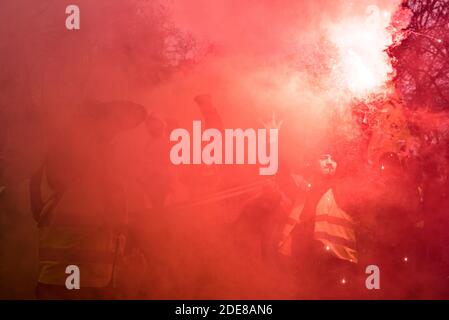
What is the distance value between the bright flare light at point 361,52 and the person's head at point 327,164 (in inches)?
14.7

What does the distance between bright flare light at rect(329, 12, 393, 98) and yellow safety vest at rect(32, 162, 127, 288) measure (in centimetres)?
138

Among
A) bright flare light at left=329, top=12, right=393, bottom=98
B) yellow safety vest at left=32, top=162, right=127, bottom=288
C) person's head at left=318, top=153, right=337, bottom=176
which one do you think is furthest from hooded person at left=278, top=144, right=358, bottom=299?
yellow safety vest at left=32, top=162, right=127, bottom=288

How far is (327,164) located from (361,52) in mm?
638

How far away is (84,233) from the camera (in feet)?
7.86

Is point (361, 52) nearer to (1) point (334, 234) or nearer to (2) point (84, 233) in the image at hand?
(1) point (334, 234)

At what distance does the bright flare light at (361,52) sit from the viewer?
7.95ft

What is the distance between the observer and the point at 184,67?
→ 7.95ft

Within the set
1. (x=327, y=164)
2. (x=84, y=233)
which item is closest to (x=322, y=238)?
(x=327, y=164)

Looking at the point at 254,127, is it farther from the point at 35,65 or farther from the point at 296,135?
the point at 35,65

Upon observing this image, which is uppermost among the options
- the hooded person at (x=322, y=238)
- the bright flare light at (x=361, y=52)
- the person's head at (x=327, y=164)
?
the bright flare light at (x=361, y=52)

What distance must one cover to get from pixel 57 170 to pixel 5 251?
517mm

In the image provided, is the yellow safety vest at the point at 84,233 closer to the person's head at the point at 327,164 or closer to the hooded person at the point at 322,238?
the hooded person at the point at 322,238

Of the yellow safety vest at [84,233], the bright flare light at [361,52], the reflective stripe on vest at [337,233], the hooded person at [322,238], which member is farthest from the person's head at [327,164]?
the yellow safety vest at [84,233]

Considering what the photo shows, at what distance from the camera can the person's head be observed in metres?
2.40
